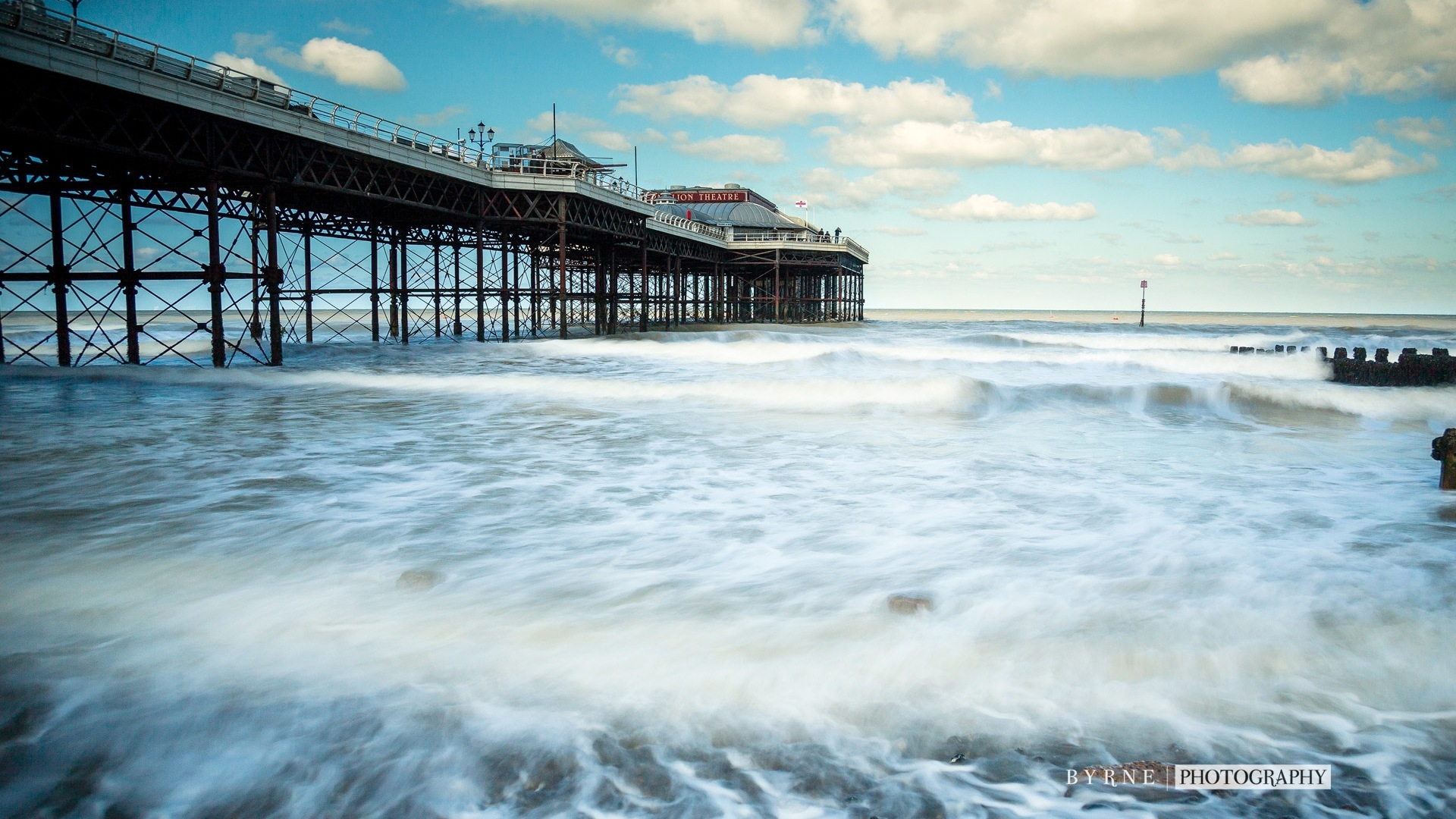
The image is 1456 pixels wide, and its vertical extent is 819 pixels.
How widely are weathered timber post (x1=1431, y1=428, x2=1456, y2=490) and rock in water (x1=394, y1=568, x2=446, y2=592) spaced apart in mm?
9641

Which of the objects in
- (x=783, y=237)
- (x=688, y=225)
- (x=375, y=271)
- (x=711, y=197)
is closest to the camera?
(x=375, y=271)

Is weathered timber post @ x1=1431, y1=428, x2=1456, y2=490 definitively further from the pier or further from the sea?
the pier

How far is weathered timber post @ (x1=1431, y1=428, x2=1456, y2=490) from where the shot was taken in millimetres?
8359

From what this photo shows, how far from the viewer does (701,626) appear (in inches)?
201

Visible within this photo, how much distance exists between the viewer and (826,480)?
9.56 meters

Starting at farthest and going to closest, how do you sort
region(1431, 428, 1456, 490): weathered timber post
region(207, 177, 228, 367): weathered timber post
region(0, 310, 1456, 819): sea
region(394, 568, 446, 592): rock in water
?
region(207, 177, 228, 367): weathered timber post, region(1431, 428, 1456, 490): weathered timber post, region(394, 568, 446, 592): rock in water, region(0, 310, 1456, 819): sea

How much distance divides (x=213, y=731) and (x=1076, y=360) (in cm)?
3243

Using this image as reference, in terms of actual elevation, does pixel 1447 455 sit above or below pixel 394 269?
below

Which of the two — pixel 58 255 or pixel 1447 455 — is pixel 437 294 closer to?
pixel 58 255

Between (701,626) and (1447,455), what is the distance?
8.40 metres

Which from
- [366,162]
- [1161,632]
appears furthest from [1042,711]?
[366,162]

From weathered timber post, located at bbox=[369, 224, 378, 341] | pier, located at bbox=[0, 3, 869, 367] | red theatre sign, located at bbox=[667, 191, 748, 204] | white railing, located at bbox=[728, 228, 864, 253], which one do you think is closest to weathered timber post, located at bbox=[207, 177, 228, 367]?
pier, located at bbox=[0, 3, 869, 367]

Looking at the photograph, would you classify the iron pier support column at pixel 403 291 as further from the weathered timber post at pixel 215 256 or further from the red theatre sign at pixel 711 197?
the red theatre sign at pixel 711 197

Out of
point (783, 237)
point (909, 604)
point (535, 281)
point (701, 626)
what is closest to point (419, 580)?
point (701, 626)
